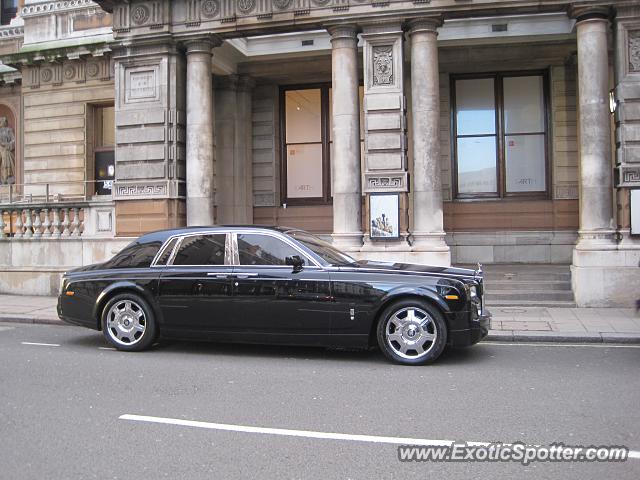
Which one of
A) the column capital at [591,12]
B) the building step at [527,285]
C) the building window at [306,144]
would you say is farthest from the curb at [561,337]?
the building window at [306,144]

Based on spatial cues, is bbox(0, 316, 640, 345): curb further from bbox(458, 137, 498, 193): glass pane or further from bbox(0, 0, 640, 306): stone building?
bbox(458, 137, 498, 193): glass pane

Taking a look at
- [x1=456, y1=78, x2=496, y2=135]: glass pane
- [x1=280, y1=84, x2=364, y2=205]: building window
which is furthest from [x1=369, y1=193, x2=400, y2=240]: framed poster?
[x1=456, y1=78, x2=496, y2=135]: glass pane

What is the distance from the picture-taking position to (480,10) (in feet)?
39.5

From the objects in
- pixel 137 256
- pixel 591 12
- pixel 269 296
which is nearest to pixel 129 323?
pixel 137 256

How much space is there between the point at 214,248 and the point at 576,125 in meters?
10.8

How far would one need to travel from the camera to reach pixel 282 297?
746cm

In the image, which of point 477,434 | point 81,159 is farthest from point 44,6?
point 477,434

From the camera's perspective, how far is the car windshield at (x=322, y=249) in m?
7.73

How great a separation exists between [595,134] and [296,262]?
283 inches

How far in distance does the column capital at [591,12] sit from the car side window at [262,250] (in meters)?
8.02

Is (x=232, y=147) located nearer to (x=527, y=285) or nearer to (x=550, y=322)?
(x=527, y=285)

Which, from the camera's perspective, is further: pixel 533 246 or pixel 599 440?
pixel 533 246

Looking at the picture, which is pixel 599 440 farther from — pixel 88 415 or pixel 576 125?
pixel 576 125

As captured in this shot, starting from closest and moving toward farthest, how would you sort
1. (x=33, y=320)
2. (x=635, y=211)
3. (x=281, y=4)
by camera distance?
1. (x=33, y=320)
2. (x=635, y=211)
3. (x=281, y=4)
